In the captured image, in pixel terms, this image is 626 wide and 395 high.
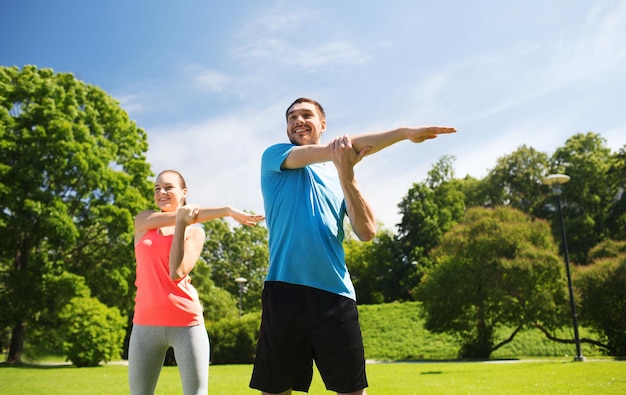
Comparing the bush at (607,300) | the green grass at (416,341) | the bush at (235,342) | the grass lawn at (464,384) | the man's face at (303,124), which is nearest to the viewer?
the man's face at (303,124)

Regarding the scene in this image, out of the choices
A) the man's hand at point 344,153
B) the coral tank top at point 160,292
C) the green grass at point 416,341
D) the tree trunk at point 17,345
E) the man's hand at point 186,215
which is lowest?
the green grass at point 416,341

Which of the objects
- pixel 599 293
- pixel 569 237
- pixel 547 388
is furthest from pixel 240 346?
pixel 569 237

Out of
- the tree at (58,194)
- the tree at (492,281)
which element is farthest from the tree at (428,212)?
the tree at (58,194)

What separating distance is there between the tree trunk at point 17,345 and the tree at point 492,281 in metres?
17.8

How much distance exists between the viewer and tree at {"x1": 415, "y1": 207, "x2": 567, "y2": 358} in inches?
837

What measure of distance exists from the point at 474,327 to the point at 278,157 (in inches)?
950

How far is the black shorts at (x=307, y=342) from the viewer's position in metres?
2.38

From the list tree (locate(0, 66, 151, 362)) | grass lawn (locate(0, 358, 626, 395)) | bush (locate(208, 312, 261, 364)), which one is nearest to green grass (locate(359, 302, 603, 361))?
bush (locate(208, 312, 261, 364))

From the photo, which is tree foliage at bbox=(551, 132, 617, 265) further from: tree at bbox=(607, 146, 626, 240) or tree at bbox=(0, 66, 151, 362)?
tree at bbox=(0, 66, 151, 362)

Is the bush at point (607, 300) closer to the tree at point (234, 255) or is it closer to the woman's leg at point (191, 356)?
the woman's leg at point (191, 356)

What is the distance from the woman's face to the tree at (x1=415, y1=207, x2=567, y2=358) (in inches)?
785

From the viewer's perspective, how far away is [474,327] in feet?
80.2

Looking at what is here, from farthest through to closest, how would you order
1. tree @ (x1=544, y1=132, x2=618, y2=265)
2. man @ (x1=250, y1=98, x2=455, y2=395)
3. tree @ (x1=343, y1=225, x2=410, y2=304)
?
tree @ (x1=343, y1=225, x2=410, y2=304) < tree @ (x1=544, y1=132, x2=618, y2=265) < man @ (x1=250, y1=98, x2=455, y2=395)

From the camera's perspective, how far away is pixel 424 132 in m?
2.16
